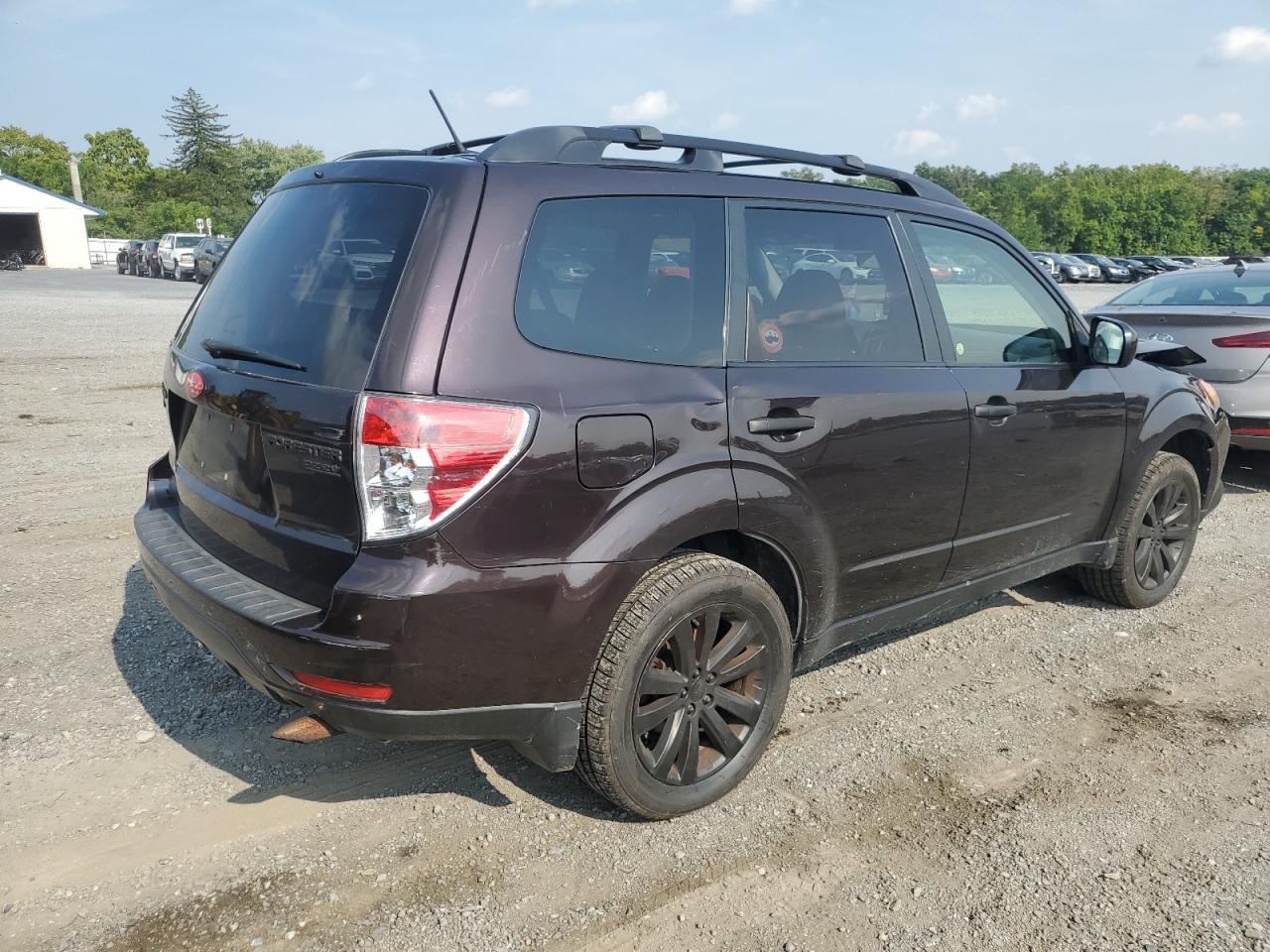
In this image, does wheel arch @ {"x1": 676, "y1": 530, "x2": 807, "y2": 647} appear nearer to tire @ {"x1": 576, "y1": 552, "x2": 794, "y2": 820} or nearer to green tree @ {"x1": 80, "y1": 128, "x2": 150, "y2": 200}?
tire @ {"x1": 576, "y1": 552, "x2": 794, "y2": 820}

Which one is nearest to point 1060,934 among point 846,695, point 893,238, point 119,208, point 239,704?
point 846,695

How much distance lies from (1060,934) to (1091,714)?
1472 millimetres

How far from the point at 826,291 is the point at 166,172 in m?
96.3

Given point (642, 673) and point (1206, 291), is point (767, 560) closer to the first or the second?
point (642, 673)

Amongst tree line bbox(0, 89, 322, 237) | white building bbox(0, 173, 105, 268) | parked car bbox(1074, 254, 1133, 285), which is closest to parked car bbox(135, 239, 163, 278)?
white building bbox(0, 173, 105, 268)

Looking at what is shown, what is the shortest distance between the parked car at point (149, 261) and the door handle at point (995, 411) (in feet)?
140

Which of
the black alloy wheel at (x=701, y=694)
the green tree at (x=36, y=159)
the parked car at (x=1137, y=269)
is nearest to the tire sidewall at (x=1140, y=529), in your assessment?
the black alloy wheel at (x=701, y=694)

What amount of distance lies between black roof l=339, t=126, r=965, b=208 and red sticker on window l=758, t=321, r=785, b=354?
54cm

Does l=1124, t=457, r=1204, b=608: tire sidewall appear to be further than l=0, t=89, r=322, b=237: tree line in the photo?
No

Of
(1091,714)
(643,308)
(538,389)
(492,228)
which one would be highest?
(492,228)

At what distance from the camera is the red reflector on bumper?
254 centimetres

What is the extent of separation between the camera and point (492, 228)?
105 inches

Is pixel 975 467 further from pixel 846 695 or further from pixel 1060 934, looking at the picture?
pixel 1060 934

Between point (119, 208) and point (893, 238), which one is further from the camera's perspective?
point (119, 208)
